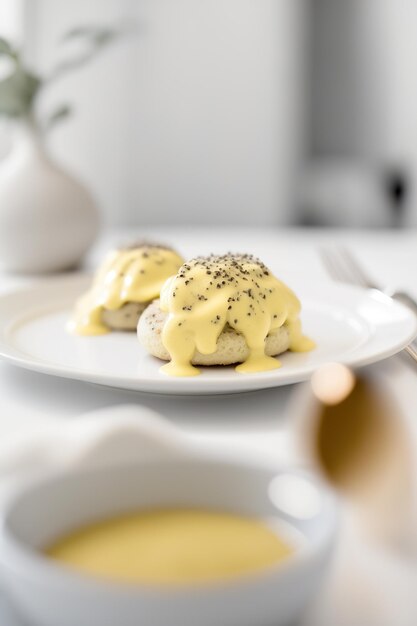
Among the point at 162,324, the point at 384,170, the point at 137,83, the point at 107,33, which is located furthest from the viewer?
the point at 384,170

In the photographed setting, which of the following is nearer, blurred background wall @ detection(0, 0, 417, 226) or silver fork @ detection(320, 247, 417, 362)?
silver fork @ detection(320, 247, 417, 362)

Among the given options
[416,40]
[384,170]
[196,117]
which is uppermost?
[416,40]

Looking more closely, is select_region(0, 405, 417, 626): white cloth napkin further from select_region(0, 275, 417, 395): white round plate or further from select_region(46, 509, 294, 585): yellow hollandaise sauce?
select_region(0, 275, 417, 395): white round plate

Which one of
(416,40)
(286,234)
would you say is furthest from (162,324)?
(416,40)

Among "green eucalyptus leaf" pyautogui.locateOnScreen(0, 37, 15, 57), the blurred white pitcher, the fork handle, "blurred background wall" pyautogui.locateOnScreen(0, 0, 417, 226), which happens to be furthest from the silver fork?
"blurred background wall" pyautogui.locateOnScreen(0, 0, 417, 226)

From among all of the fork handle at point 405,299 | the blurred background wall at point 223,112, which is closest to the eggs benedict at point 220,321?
the fork handle at point 405,299

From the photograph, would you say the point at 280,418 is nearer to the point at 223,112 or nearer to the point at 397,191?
the point at 223,112

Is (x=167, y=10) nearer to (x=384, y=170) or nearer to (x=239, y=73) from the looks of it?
(x=239, y=73)
